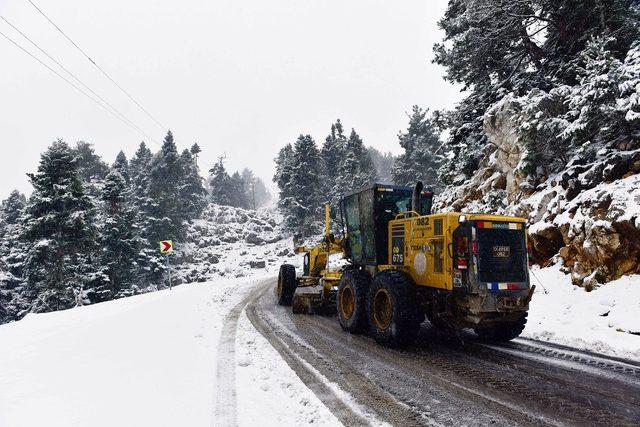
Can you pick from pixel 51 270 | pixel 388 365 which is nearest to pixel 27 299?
pixel 51 270

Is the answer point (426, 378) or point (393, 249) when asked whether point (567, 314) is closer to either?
point (393, 249)

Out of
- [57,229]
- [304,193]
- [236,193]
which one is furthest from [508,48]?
[236,193]

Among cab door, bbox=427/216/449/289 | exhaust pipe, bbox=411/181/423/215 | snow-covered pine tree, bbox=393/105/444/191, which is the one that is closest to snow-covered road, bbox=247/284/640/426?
cab door, bbox=427/216/449/289

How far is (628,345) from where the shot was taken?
622 cm

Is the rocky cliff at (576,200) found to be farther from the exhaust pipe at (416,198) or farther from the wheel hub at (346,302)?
the wheel hub at (346,302)

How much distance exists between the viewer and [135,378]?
4.94 meters

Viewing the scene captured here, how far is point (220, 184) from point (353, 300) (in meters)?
75.5

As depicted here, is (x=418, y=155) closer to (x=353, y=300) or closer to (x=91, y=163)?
(x=353, y=300)

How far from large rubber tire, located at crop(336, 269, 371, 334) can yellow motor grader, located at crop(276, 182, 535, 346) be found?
0.02 m

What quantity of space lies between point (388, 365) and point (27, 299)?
32.8 m

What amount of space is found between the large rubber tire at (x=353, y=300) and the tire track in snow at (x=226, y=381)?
2.47m

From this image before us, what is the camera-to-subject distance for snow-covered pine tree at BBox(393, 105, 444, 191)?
47.8m

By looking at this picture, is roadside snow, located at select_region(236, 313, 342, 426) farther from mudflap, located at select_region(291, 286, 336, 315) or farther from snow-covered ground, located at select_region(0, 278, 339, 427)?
mudflap, located at select_region(291, 286, 336, 315)

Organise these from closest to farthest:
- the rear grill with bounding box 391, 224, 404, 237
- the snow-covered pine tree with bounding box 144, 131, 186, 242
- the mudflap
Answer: the rear grill with bounding box 391, 224, 404, 237 < the mudflap < the snow-covered pine tree with bounding box 144, 131, 186, 242
